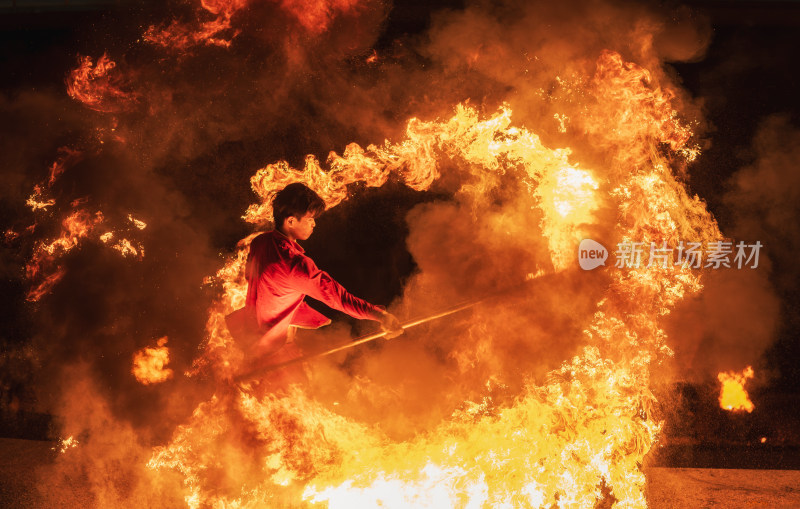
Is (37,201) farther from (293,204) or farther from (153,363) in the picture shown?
(293,204)

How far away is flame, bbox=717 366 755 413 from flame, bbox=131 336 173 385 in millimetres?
6597

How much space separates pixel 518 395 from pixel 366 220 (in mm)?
2681

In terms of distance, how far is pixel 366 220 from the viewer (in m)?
6.31

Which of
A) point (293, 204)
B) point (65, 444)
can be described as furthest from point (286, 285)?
point (65, 444)

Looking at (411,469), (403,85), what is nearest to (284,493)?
(411,469)

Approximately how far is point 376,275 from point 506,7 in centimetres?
330

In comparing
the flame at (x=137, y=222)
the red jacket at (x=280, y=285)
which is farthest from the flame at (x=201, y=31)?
the red jacket at (x=280, y=285)

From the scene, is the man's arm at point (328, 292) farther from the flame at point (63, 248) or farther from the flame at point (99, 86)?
the flame at point (99, 86)

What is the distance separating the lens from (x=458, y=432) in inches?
180

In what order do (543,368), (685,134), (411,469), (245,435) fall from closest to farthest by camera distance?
(411,469) → (245,435) → (543,368) → (685,134)

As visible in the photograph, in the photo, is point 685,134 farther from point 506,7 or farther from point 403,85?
point 403,85

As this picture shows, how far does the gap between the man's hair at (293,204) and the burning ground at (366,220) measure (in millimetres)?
1258

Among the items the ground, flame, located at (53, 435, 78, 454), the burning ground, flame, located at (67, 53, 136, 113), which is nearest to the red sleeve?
the burning ground

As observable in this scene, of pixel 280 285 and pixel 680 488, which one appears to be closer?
pixel 280 285
